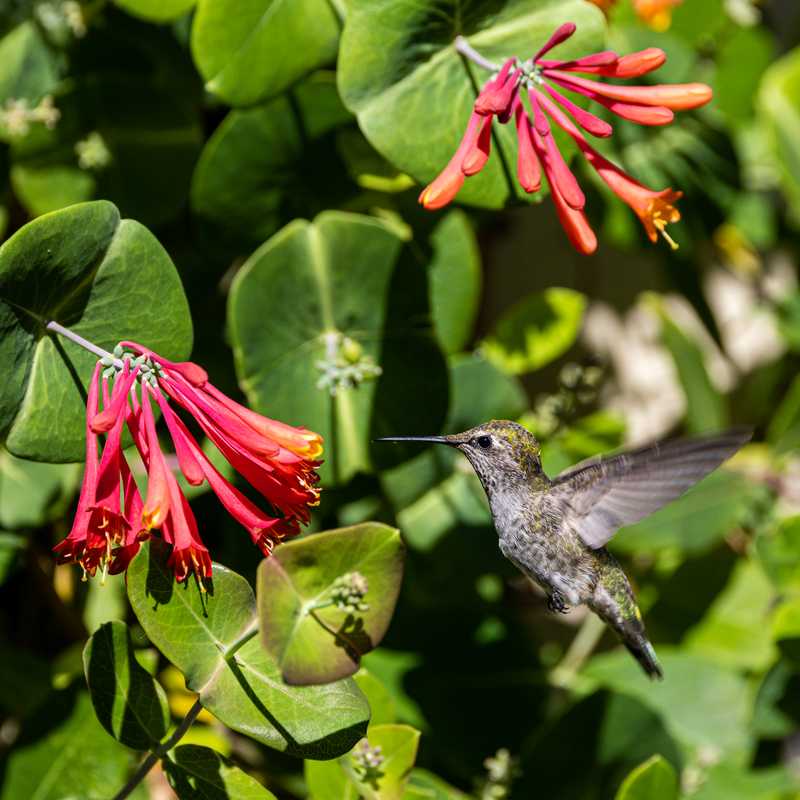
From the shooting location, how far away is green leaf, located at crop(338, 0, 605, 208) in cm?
128

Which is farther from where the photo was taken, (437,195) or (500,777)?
(500,777)

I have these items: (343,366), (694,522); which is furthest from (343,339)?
(694,522)

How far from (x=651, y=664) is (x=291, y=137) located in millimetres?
840

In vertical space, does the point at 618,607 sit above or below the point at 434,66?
below

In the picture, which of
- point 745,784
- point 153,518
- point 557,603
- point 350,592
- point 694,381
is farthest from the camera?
point 694,381

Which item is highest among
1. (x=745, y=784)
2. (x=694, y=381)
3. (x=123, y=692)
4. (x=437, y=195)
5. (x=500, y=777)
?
(x=437, y=195)

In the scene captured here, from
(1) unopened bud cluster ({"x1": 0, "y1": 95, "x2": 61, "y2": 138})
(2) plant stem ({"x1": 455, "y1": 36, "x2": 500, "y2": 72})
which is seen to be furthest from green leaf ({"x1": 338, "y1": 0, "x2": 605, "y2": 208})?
(1) unopened bud cluster ({"x1": 0, "y1": 95, "x2": 61, "y2": 138})

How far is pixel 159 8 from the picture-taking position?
1418 millimetres

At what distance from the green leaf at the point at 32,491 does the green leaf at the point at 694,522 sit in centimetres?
91

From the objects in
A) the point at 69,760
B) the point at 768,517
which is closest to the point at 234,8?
the point at 69,760

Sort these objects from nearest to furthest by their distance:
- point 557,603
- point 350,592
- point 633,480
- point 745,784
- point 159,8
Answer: point 350,592 → point 633,480 → point 557,603 → point 159,8 → point 745,784

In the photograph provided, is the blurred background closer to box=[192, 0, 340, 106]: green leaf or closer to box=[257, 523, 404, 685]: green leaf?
box=[192, 0, 340, 106]: green leaf

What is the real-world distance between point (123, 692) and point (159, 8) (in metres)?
0.84

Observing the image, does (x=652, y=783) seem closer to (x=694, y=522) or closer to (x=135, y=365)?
(x=694, y=522)
